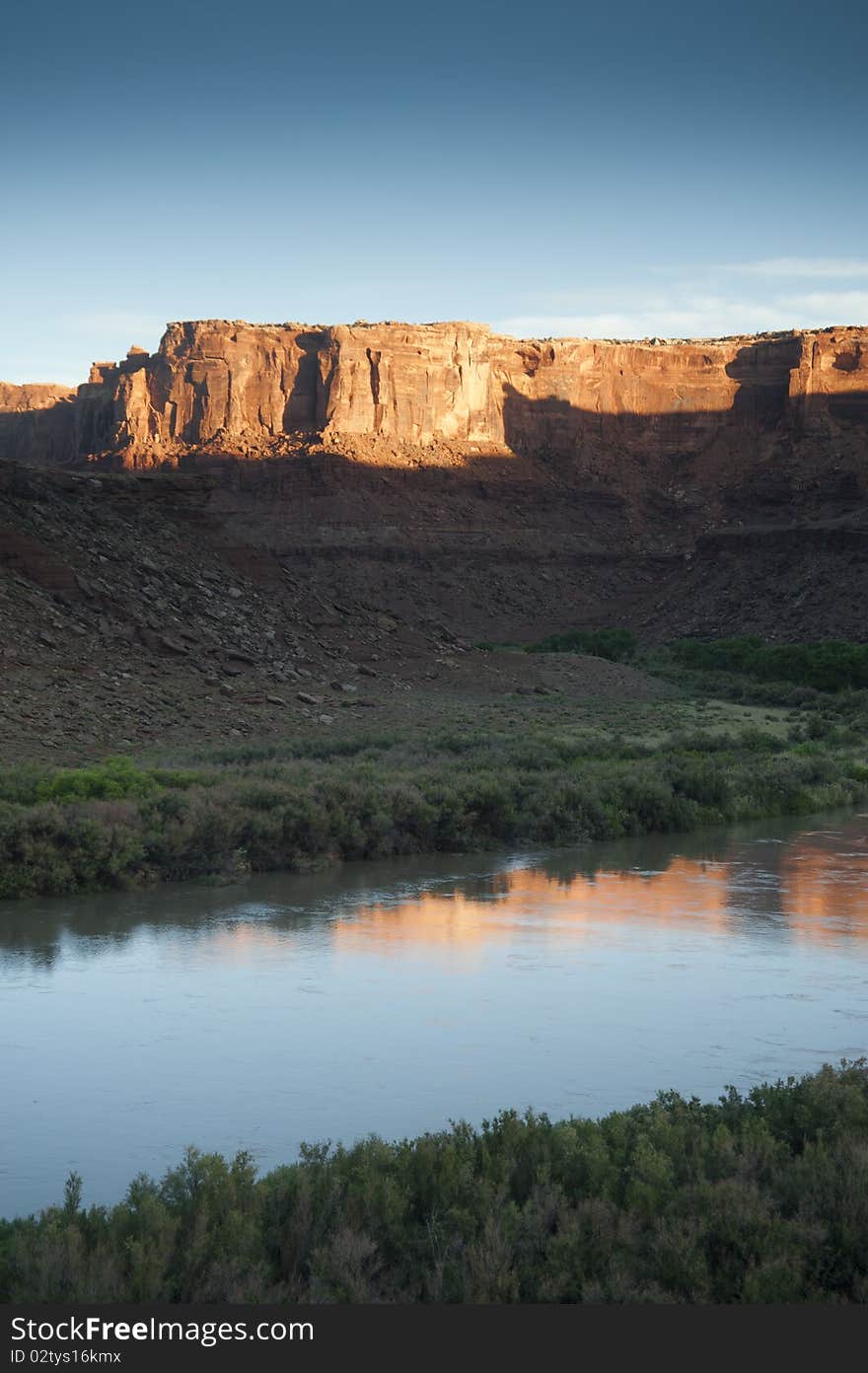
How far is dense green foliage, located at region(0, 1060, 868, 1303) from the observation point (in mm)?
5414

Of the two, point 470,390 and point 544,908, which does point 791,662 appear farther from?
point 470,390

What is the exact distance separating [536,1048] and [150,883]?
6.82m

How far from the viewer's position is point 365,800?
59.1 feet

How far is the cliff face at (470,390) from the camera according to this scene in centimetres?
10050

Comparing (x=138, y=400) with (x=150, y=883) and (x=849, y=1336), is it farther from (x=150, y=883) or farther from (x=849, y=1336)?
(x=849, y=1336)

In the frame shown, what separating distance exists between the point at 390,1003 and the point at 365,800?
7.22 m

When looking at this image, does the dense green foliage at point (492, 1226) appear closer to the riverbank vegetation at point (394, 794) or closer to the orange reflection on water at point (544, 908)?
the orange reflection on water at point (544, 908)

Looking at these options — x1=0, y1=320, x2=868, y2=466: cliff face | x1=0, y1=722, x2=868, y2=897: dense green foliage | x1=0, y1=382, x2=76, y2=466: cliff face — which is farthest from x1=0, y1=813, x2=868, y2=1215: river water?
x1=0, y1=382, x2=76, y2=466: cliff face

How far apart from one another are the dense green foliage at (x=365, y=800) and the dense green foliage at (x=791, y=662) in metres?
26.0

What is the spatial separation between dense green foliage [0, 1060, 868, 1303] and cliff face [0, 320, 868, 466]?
302 ft

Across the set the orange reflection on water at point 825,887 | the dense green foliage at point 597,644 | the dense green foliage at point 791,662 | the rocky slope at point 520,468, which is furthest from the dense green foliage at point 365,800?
the dense green foliage at point 597,644

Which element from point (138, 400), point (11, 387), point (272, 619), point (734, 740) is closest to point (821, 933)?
point (734, 740)

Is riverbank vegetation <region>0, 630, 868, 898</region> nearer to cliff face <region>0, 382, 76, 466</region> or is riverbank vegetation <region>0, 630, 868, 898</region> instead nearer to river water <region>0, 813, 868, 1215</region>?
river water <region>0, 813, 868, 1215</region>

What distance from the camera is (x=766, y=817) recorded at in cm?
2214
